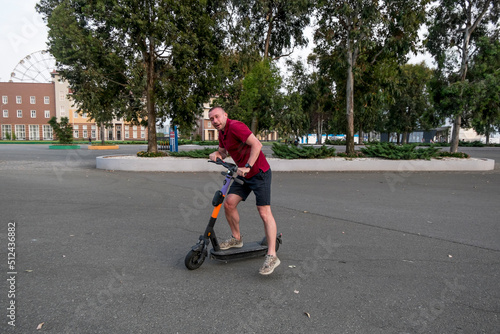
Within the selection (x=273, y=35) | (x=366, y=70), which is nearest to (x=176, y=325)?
(x=366, y=70)

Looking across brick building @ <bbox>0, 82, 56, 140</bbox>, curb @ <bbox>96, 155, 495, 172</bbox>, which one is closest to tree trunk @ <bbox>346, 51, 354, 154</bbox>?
curb @ <bbox>96, 155, 495, 172</bbox>

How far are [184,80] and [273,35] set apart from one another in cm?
1185

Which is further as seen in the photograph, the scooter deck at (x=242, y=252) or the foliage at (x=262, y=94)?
the foliage at (x=262, y=94)

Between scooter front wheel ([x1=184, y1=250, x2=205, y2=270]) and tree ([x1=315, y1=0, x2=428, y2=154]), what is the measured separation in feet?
45.6

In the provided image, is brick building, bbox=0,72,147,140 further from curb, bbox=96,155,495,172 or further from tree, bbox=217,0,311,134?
curb, bbox=96,155,495,172

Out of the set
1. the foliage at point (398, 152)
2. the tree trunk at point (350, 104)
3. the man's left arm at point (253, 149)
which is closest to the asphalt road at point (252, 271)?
the man's left arm at point (253, 149)

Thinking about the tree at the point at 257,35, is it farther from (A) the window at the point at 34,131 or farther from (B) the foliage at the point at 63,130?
(A) the window at the point at 34,131

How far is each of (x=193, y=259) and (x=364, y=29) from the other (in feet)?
46.2

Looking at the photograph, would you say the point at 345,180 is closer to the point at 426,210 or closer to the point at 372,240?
the point at 426,210

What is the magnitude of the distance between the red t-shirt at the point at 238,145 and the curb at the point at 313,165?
10246 millimetres

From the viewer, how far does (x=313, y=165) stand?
47.5 feet

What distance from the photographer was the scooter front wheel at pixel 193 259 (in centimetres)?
355
